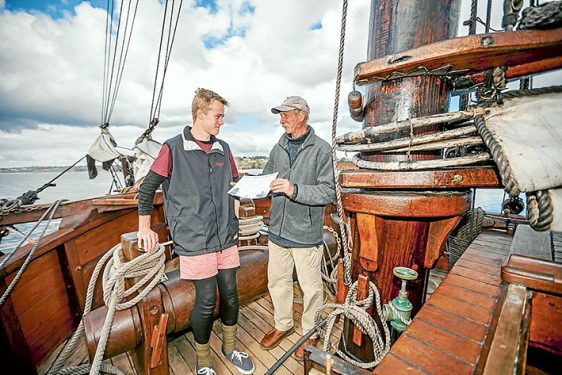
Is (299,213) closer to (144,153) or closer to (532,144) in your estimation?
(532,144)

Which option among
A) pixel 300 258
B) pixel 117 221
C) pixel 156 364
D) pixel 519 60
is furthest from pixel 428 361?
pixel 117 221

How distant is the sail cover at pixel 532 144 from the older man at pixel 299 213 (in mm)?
986

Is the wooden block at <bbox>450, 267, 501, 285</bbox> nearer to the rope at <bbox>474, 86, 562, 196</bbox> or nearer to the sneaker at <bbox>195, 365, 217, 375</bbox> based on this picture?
the rope at <bbox>474, 86, 562, 196</bbox>

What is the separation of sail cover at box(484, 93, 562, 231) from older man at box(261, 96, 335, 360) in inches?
38.8

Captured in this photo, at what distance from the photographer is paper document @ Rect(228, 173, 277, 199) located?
1535mm

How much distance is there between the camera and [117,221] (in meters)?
3.06

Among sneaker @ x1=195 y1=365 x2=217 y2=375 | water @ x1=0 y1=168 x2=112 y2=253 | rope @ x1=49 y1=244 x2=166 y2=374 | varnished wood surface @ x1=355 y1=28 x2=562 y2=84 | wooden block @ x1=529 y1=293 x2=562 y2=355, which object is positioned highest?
varnished wood surface @ x1=355 y1=28 x2=562 y2=84

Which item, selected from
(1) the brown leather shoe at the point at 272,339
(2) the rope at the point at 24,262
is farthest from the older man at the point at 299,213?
(2) the rope at the point at 24,262

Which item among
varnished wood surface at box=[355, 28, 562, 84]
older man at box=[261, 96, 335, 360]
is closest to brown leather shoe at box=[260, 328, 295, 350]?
older man at box=[261, 96, 335, 360]

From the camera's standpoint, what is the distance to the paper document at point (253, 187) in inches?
60.4

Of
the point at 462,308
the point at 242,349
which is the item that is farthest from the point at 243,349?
the point at 462,308

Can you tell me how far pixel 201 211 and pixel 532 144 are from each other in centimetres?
160

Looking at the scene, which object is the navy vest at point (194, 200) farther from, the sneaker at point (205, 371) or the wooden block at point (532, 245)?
the wooden block at point (532, 245)

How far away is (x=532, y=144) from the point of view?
2.78 ft
